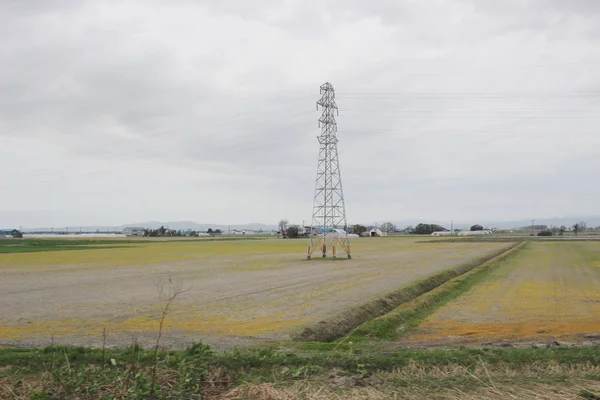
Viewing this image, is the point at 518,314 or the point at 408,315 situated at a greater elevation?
the point at 518,314

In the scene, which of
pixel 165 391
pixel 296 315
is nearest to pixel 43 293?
pixel 296 315

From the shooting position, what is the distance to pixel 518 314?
14125 millimetres

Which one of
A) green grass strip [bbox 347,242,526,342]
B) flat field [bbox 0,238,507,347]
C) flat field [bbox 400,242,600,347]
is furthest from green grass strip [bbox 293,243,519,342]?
flat field [bbox 400,242,600,347]

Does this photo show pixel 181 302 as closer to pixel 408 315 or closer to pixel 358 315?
pixel 358 315

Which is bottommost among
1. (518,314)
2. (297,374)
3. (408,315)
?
(408,315)

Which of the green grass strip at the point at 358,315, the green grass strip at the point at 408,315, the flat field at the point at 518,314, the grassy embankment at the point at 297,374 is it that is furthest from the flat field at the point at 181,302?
the flat field at the point at 518,314

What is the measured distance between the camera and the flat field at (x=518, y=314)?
10.9m

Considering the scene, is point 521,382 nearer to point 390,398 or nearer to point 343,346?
point 390,398

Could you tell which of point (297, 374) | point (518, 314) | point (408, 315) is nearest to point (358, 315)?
point (408, 315)

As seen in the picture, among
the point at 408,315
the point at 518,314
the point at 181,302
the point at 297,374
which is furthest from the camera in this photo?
the point at 181,302

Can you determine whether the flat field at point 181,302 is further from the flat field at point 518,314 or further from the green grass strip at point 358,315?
the flat field at point 518,314

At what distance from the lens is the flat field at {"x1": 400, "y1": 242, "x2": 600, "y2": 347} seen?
10914mm

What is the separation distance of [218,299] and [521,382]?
38.7 ft

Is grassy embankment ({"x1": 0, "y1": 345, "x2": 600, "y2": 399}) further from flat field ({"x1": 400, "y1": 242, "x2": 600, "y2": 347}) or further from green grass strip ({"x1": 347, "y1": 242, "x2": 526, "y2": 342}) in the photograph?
green grass strip ({"x1": 347, "y1": 242, "x2": 526, "y2": 342})
